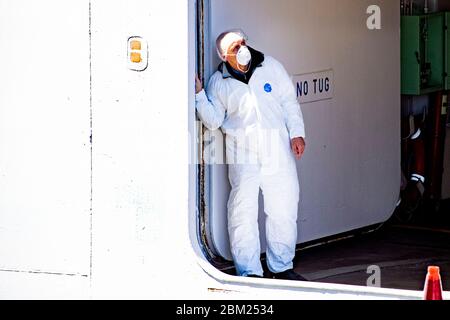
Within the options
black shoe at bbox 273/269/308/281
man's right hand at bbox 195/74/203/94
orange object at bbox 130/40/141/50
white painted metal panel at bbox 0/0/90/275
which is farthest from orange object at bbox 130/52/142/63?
black shoe at bbox 273/269/308/281

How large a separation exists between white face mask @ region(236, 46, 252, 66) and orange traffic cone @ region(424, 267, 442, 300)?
1.94 meters

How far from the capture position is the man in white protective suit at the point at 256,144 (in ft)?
22.8

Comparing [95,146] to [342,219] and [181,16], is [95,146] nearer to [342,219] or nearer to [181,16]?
[181,16]

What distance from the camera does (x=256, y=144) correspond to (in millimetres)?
7117

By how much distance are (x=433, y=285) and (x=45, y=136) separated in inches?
86.9

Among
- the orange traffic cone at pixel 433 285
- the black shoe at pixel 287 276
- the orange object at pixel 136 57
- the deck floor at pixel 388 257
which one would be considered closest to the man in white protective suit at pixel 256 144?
the black shoe at pixel 287 276

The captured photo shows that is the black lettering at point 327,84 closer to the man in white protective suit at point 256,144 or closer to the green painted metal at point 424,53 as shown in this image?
the man in white protective suit at point 256,144

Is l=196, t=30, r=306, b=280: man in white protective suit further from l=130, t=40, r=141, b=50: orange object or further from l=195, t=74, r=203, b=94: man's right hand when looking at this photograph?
l=130, t=40, r=141, b=50: orange object

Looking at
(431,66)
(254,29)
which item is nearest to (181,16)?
(254,29)

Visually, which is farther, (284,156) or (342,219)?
(342,219)

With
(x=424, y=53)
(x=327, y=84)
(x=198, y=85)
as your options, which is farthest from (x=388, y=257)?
(x=424, y=53)

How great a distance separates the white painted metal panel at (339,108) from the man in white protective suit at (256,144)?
0.38 ft
